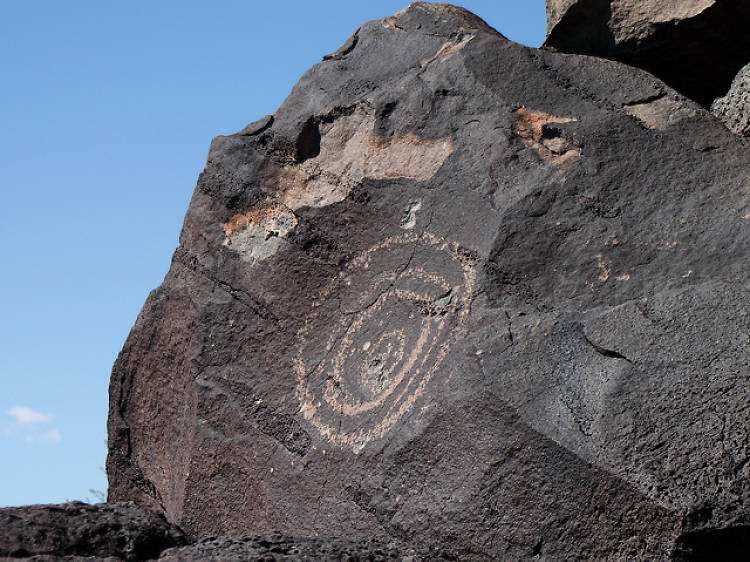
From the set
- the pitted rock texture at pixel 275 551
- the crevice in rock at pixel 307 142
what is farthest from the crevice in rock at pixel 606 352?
the crevice in rock at pixel 307 142

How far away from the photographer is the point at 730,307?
Answer: 7.72 ft

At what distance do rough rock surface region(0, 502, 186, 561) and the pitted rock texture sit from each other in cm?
14

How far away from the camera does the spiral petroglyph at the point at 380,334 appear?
2.70m

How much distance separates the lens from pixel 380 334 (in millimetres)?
2859

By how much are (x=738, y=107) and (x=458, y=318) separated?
53.1 inches

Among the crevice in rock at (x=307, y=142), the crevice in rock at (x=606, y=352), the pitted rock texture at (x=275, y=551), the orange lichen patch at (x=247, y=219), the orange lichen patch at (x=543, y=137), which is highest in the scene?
the crevice in rock at (x=307, y=142)

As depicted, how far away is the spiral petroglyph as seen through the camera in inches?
106

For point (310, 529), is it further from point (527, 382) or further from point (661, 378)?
point (661, 378)

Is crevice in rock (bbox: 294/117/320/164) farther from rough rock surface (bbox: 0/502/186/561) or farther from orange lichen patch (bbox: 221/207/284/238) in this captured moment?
rough rock surface (bbox: 0/502/186/561)

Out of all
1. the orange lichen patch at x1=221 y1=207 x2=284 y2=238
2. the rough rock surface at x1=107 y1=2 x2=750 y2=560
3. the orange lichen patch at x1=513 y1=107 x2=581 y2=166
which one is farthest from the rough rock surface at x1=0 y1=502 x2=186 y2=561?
the orange lichen patch at x1=513 y1=107 x2=581 y2=166

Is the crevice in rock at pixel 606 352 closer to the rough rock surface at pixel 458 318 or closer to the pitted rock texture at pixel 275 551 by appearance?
the rough rock surface at pixel 458 318

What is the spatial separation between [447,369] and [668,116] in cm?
109

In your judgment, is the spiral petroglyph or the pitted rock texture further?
the spiral petroglyph

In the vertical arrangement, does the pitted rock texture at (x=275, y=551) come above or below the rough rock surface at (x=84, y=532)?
below
